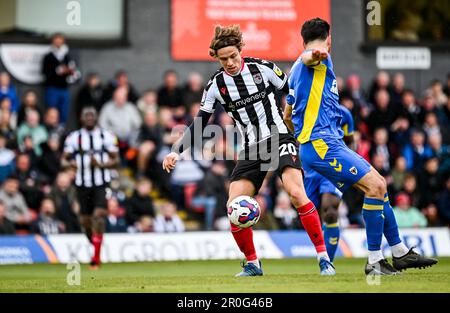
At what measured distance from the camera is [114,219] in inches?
677

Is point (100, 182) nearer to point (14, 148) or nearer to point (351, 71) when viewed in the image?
point (14, 148)

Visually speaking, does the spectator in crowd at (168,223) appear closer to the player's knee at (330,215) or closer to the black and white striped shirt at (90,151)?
the black and white striped shirt at (90,151)

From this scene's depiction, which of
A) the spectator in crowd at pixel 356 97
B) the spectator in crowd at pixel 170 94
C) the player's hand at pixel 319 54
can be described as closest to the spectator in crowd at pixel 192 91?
the spectator in crowd at pixel 170 94

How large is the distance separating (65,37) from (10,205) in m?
5.34

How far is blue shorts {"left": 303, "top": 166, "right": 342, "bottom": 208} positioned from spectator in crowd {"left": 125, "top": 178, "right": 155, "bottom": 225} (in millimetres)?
6385

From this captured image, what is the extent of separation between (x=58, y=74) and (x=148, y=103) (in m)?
1.97

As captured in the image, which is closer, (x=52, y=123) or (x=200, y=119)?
(x=200, y=119)

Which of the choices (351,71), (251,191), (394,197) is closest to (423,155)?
(394,197)

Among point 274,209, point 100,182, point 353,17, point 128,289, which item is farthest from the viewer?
point 353,17

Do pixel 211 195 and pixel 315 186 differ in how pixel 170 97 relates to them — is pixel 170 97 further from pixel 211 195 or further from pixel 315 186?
pixel 315 186

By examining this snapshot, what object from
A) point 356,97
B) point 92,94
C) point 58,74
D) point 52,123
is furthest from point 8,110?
point 356,97

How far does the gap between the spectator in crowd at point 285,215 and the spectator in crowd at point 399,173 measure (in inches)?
90.8

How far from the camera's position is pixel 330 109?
9977 millimetres

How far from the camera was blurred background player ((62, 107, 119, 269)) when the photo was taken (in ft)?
49.8
